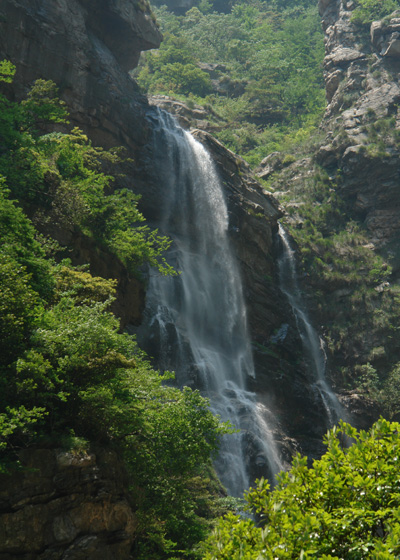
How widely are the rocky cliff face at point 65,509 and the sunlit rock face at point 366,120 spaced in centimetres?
3247

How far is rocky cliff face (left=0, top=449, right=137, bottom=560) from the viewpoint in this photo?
8.36 metres

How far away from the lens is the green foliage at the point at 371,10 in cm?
5241

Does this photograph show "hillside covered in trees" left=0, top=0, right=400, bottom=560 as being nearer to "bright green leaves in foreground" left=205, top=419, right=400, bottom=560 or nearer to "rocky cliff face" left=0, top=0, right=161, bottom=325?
"bright green leaves in foreground" left=205, top=419, right=400, bottom=560

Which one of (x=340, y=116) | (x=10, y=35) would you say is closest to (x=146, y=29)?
(x=10, y=35)

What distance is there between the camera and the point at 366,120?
43969 mm

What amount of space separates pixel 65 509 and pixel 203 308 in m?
20.4

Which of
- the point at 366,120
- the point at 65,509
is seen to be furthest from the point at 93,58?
the point at 65,509

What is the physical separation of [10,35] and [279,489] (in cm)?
2782

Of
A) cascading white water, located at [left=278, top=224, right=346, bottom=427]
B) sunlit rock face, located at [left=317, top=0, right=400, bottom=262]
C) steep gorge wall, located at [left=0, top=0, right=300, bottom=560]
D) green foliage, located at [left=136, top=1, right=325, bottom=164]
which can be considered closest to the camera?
steep gorge wall, located at [left=0, top=0, right=300, bottom=560]

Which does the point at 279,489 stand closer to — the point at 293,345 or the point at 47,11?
the point at 293,345

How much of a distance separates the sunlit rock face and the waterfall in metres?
14.3

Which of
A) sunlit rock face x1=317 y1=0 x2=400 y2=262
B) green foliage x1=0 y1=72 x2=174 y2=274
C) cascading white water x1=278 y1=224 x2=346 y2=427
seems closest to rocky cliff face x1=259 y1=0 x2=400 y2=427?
sunlit rock face x1=317 y1=0 x2=400 y2=262

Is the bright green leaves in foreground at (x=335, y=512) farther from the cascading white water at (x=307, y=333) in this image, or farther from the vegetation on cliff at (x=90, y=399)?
the cascading white water at (x=307, y=333)

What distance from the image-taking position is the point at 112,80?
32.8m
